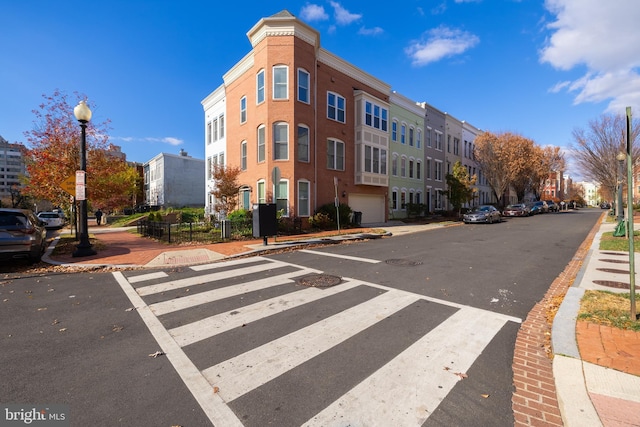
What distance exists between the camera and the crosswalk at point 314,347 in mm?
2605

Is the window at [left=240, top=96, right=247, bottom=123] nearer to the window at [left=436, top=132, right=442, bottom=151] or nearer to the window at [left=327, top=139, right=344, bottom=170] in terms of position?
the window at [left=327, top=139, right=344, bottom=170]

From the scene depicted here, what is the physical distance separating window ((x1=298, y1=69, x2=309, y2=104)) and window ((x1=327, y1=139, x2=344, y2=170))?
3.52 meters

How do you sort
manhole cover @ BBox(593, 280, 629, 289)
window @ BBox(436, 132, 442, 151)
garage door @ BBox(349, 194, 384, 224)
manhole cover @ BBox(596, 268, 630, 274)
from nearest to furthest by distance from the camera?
manhole cover @ BBox(593, 280, 629, 289) < manhole cover @ BBox(596, 268, 630, 274) < garage door @ BBox(349, 194, 384, 224) < window @ BBox(436, 132, 442, 151)

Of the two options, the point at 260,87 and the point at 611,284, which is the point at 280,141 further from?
the point at 611,284

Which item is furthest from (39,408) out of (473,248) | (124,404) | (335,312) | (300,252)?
(473,248)

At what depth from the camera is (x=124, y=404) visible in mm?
2646

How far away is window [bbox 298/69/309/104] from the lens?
744 inches

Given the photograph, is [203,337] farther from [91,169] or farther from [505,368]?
[91,169]

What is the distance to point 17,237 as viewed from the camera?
7973 mm

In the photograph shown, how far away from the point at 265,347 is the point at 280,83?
18.0m

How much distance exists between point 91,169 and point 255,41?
1284 cm

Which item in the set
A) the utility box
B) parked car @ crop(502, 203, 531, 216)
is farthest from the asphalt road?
parked car @ crop(502, 203, 531, 216)

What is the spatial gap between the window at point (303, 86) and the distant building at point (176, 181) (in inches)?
1246

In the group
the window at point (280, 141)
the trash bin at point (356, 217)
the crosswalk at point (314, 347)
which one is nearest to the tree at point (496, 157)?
the trash bin at point (356, 217)
